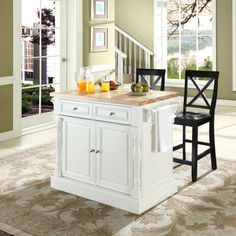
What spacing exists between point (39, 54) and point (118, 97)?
336cm

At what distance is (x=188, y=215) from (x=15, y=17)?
372cm

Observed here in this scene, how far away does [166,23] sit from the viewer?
955 centimetres

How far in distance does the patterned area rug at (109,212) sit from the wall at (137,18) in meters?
5.46

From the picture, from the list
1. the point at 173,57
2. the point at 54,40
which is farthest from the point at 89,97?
the point at 173,57

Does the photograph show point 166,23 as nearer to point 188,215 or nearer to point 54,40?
point 54,40

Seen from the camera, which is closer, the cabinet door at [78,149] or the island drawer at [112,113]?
the island drawer at [112,113]

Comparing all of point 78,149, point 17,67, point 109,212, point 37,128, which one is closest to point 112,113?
point 78,149

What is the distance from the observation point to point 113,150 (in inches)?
146

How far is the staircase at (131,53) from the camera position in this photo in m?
9.46

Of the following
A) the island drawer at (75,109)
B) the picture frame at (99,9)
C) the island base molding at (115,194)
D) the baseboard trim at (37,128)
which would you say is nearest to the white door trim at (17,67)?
the baseboard trim at (37,128)

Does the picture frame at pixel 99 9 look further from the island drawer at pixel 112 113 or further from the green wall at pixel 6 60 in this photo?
the island drawer at pixel 112 113

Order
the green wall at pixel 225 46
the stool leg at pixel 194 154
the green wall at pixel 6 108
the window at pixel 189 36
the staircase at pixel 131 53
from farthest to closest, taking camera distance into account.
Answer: the staircase at pixel 131 53, the window at pixel 189 36, the green wall at pixel 225 46, the green wall at pixel 6 108, the stool leg at pixel 194 154

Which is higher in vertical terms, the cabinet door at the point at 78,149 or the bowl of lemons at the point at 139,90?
the bowl of lemons at the point at 139,90

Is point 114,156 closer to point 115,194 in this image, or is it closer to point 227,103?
point 115,194
